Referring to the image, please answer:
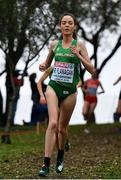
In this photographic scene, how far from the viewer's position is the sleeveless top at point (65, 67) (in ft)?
29.1

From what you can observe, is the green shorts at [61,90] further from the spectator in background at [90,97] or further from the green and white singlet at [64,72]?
the spectator in background at [90,97]

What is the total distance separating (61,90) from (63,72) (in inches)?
10.6

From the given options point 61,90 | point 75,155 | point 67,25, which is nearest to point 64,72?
point 61,90

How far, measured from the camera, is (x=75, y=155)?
13312 millimetres

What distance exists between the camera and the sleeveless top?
8.86 m

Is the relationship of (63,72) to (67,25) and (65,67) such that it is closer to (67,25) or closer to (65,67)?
(65,67)

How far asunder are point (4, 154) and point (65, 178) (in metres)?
5.48

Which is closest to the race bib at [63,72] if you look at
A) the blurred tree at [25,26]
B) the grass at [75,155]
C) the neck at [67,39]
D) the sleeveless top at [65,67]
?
the sleeveless top at [65,67]

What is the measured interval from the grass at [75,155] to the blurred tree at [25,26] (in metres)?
2.66

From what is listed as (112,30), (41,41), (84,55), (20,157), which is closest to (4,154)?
(20,157)

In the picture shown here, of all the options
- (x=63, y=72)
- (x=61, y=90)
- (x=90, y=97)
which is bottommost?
(x=90, y=97)

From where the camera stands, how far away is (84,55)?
29.5 ft

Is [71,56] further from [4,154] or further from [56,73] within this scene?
[4,154]

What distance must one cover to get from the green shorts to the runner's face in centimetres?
75
